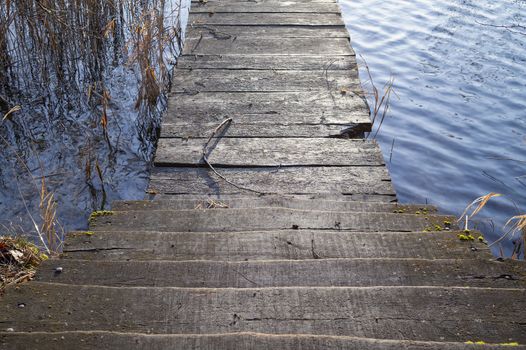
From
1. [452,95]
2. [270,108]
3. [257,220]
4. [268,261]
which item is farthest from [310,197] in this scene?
[452,95]

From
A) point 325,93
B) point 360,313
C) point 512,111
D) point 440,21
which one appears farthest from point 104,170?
point 440,21

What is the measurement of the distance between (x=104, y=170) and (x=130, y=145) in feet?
1.38

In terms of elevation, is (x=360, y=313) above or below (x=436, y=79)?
above

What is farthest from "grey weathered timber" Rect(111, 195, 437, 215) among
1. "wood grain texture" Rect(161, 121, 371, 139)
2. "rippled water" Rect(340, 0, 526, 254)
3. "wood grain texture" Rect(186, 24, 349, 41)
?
"wood grain texture" Rect(186, 24, 349, 41)

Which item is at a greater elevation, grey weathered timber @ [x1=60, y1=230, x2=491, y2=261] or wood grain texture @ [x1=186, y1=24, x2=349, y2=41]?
grey weathered timber @ [x1=60, y1=230, x2=491, y2=261]

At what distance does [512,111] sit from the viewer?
537 centimetres

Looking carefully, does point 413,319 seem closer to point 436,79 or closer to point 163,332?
point 163,332

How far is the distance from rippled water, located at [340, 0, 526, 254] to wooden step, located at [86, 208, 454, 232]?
70.9 inches

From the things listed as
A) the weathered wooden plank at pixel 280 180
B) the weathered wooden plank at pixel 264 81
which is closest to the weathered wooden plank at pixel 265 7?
the weathered wooden plank at pixel 264 81

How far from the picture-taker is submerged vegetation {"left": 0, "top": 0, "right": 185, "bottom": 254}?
4109mm

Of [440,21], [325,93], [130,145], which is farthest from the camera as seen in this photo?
[440,21]

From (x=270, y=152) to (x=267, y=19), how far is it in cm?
247

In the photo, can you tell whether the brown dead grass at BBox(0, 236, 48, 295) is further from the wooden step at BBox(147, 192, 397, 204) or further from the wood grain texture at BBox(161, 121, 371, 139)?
the wood grain texture at BBox(161, 121, 371, 139)

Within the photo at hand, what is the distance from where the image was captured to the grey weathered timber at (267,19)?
17.4 ft
